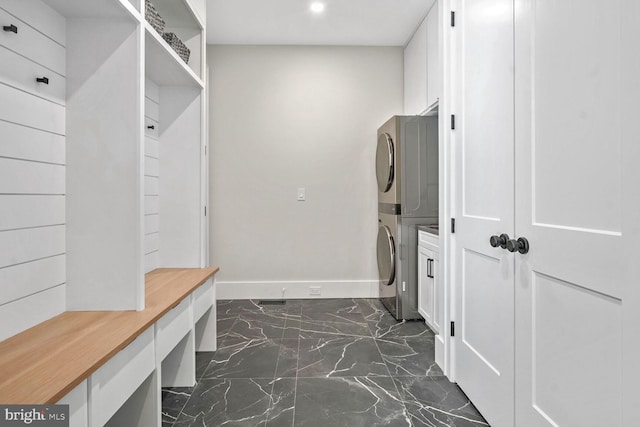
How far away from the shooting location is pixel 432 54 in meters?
3.07

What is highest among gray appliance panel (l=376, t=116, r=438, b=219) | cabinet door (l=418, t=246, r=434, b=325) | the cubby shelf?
the cubby shelf

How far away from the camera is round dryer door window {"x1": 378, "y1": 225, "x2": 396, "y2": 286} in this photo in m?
3.24

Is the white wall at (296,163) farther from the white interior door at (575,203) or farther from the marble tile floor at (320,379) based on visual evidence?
the white interior door at (575,203)

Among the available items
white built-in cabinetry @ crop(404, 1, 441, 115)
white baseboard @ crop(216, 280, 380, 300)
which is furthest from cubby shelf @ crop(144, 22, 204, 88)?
white baseboard @ crop(216, 280, 380, 300)

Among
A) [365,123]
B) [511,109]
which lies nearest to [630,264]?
[511,109]

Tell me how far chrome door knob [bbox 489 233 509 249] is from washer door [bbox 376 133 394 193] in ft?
5.29

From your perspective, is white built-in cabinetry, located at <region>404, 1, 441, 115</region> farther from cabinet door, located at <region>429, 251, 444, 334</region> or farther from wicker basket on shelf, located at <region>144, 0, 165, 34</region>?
wicker basket on shelf, located at <region>144, 0, 165, 34</region>

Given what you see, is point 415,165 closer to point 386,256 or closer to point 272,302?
point 386,256

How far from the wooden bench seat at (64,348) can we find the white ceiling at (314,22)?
248cm

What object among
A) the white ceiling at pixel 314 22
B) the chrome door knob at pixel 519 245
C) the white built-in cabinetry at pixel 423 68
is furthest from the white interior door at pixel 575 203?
the white ceiling at pixel 314 22

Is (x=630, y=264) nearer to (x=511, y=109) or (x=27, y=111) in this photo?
(x=511, y=109)

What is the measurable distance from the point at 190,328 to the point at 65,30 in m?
1.48

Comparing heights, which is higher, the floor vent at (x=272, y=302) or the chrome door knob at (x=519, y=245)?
the chrome door knob at (x=519, y=245)

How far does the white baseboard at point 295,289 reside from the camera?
385cm
